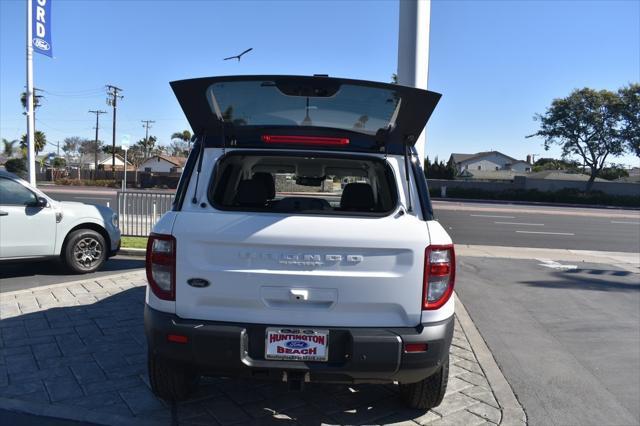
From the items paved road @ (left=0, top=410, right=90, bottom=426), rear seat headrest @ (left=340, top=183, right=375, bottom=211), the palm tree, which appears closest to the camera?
paved road @ (left=0, top=410, right=90, bottom=426)

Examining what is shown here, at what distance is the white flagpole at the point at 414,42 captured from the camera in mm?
7020

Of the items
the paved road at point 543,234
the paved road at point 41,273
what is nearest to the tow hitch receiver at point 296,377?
the paved road at point 41,273

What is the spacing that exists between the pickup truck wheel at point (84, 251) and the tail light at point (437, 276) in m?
6.38

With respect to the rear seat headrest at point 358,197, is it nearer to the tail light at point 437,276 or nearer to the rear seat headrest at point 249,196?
the rear seat headrest at point 249,196

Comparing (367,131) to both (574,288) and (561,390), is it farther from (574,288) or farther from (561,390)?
(574,288)

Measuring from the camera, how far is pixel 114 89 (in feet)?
197

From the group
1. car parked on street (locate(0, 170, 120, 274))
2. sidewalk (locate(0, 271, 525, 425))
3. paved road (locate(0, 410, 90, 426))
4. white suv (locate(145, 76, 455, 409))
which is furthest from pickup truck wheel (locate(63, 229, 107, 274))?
white suv (locate(145, 76, 455, 409))

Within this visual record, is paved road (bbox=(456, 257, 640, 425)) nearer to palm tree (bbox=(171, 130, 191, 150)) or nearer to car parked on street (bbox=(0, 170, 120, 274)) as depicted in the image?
car parked on street (bbox=(0, 170, 120, 274))

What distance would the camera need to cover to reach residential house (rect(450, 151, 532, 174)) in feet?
315

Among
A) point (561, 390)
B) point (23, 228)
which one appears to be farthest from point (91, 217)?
point (561, 390)

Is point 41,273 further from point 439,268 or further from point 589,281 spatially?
point 589,281

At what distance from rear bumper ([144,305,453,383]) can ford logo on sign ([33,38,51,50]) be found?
39.9 feet

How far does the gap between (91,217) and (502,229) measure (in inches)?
588

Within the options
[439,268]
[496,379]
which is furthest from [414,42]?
[439,268]
